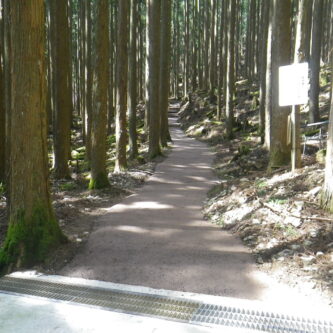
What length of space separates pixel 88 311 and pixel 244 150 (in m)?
12.2

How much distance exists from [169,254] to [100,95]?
6191 millimetres

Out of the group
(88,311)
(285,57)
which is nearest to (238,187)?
(285,57)

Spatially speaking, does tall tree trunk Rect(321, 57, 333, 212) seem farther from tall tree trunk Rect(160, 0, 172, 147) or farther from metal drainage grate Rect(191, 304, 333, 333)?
tall tree trunk Rect(160, 0, 172, 147)

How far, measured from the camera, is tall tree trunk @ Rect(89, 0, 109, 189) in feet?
36.5

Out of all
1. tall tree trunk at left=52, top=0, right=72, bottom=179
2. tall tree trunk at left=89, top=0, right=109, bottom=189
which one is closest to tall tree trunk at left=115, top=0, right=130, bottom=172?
tall tree trunk at left=52, top=0, right=72, bottom=179

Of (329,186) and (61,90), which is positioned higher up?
(61,90)

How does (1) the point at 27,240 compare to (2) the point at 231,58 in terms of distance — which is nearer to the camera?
(1) the point at 27,240

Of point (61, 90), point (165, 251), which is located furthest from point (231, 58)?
point (165, 251)

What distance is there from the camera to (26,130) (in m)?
6.13

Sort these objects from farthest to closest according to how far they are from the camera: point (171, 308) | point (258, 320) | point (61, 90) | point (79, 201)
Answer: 1. point (61, 90)
2. point (79, 201)
3. point (171, 308)
4. point (258, 320)

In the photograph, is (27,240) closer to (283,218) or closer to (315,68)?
(283,218)

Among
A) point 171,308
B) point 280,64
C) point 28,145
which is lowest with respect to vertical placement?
point 171,308

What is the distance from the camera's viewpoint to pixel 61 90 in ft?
43.6

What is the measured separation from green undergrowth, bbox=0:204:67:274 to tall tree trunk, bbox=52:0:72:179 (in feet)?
24.9
